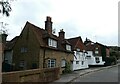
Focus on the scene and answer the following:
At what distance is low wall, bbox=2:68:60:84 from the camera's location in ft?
48.9

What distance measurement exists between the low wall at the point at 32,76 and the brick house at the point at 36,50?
18.8ft

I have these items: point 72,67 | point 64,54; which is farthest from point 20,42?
point 72,67

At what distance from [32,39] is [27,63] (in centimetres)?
377

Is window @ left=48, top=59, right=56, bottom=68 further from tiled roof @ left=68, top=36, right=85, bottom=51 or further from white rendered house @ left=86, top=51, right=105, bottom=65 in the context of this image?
white rendered house @ left=86, top=51, right=105, bottom=65

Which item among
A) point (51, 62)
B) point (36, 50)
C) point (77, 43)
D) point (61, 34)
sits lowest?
point (51, 62)

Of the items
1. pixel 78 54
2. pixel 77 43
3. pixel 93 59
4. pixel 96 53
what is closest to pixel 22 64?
pixel 78 54

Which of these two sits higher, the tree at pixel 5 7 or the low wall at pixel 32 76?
the tree at pixel 5 7

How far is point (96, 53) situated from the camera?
70188mm

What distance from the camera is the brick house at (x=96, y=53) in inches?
2635

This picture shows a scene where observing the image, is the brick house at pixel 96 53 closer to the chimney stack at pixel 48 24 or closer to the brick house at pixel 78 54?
the brick house at pixel 78 54

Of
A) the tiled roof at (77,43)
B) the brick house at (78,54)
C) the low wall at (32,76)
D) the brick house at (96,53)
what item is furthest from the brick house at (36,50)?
the brick house at (96,53)

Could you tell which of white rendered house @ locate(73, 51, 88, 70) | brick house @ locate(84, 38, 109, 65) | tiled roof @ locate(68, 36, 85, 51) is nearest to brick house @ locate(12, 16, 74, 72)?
white rendered house @ locate(73, 51, 88, 70)

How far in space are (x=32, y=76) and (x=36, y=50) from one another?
13756mm

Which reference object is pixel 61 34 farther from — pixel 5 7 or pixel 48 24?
pixel 5 7
